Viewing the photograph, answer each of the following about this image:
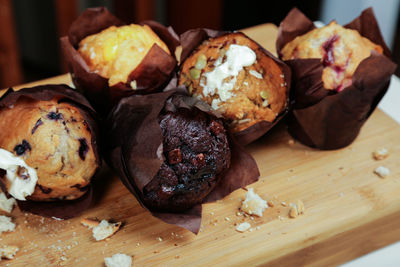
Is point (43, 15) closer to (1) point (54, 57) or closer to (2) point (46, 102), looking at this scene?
(1) point (54, 57)

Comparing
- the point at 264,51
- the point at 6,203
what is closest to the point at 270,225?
the point at 264,51

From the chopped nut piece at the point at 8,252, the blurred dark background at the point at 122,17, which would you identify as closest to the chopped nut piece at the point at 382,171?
the chopped nut piece at the point at 8,252

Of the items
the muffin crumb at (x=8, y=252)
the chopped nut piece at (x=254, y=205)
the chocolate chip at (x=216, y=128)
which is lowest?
the muffin crumb at (x=8, y=252)

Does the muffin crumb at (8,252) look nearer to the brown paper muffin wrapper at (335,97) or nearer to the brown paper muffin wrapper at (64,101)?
the brown paper muffin wrapper at (64,101)

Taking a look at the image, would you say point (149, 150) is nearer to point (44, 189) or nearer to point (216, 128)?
point (216, 128)

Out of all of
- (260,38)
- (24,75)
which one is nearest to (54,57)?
(24,75)
